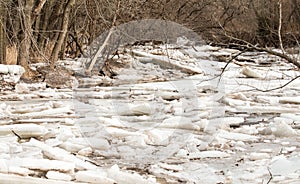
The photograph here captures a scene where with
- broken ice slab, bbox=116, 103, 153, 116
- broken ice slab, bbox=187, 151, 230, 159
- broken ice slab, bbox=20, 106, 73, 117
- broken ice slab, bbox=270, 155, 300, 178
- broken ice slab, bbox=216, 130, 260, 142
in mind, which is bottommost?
broken ice slab, bbox=20, 106, 73, 117

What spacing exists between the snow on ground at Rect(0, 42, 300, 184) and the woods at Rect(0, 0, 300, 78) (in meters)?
0.90

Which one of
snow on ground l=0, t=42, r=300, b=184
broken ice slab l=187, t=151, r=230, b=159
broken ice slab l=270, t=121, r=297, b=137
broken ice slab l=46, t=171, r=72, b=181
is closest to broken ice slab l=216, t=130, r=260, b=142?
snow on ground l=0, t=42, r=300, b=184

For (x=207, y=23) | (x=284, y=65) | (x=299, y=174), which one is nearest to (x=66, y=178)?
(x=299, y=174)

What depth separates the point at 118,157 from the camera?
148 inches

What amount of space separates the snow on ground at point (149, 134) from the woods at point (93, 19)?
0.90 m

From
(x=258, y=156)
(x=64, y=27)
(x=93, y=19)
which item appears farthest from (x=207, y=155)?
(x=93, y=19)

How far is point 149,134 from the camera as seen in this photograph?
437cm

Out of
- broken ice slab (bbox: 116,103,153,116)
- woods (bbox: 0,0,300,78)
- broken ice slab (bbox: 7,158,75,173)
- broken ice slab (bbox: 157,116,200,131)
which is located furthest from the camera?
woods (bbox: 0,0,300,78)

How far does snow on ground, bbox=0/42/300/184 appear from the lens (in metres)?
3.29

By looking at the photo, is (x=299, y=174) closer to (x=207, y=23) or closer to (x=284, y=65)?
(x=284, y=65)

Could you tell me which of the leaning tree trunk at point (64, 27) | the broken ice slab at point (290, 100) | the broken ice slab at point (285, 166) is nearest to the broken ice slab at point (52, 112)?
the broken ice slab at point (285, 166)

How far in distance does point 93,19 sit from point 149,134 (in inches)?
224

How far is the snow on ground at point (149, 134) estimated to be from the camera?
329 cm

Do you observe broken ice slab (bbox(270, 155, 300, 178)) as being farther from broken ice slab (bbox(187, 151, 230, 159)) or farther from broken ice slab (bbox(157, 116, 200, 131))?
broken ice slab (bbox(157, 116, 200, 131))
